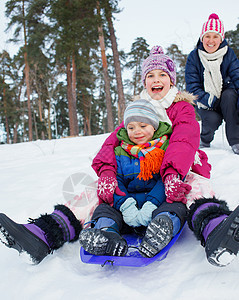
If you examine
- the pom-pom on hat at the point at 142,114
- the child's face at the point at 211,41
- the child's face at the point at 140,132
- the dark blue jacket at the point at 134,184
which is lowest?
the dark blue jacket at the point at 134,184

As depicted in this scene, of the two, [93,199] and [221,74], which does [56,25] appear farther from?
[93,199]

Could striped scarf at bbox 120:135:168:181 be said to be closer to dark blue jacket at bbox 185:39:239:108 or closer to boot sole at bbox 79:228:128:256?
boot sole at bbox 79:228:128:256

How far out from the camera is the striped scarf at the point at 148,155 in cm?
144

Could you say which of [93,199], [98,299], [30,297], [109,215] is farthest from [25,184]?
[98,299]

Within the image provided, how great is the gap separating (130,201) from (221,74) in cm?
213

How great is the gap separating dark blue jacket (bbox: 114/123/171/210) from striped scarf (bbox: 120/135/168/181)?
1.8 inches

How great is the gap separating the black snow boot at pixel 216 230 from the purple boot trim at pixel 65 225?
64 centimetres

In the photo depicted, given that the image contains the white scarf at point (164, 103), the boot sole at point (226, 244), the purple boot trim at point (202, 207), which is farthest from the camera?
the white scarf at point (164, 103)

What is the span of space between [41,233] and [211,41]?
2.55 metres

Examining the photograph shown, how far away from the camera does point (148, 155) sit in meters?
1.47

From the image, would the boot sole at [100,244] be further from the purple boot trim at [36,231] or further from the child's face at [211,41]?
the child's face at [211,41]

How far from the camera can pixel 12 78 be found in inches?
760

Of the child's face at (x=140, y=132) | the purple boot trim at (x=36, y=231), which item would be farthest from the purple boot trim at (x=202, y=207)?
the purple boot trim at (x=36, y=231)

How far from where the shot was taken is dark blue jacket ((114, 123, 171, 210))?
4.55ft
